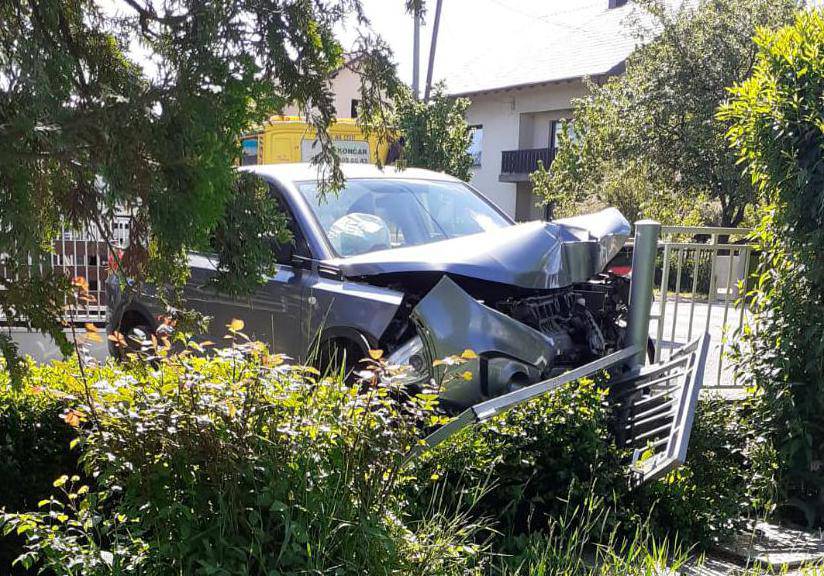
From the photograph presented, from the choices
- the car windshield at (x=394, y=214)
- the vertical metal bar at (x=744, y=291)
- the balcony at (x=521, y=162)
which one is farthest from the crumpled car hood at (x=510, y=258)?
the balcony at (x=521, y=162)

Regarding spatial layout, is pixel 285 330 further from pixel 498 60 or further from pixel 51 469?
pixel 498 60

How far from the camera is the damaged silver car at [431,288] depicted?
446cm

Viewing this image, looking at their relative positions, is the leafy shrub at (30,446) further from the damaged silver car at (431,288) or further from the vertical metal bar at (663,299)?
the vertical metal bar at (663,299)

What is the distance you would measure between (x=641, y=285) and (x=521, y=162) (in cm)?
2800

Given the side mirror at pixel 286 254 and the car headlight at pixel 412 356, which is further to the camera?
the side mirror at pixel 286 254

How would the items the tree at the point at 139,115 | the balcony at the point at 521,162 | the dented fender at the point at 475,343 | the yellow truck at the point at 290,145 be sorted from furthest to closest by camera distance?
1. the balcony at the point at 521,162
2. the yellow truck at the point at 290,145
3. the dented fender at the point at 475,343
4. the tree at the point at 139,115

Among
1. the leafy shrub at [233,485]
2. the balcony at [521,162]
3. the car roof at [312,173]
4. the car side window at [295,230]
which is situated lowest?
the leafy shrub at [233,485]

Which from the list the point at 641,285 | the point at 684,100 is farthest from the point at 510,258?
the point at 684,100

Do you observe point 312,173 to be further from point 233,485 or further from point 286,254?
point 233,485

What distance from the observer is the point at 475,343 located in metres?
4.40

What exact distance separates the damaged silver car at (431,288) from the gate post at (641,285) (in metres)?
0.22

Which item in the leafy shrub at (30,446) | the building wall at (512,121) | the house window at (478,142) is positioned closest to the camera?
the leafy shrub at (30,446)

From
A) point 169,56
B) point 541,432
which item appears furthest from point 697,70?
point 169,56

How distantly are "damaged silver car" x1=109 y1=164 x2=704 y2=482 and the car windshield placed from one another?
0.01 meters
